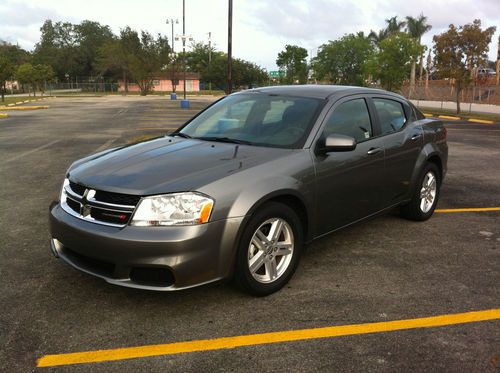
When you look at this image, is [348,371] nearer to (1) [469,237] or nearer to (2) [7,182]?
(1) [469,237]

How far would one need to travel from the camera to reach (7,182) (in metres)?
7.46

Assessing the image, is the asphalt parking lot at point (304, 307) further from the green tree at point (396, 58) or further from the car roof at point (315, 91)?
the green tree at point (396, 58)

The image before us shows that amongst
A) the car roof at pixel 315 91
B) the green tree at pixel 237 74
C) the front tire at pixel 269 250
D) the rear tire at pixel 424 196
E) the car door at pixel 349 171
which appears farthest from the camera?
the green tree at pixel 237 74

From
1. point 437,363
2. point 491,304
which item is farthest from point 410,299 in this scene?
point 437,363

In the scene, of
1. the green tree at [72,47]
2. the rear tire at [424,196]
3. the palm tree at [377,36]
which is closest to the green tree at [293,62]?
the palm tree at [377,36]

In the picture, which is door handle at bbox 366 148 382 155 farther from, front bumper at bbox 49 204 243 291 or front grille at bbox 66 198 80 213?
front grille at bbox 66 198 80 213

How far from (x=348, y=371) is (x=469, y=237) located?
303 centimetres

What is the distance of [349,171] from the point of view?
4.13 meters

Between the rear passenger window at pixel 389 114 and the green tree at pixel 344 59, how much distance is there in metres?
60.5

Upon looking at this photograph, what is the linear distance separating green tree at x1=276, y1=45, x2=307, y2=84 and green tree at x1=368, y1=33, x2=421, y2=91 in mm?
48057

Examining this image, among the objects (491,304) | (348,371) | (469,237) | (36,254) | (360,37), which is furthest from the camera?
(360,37)

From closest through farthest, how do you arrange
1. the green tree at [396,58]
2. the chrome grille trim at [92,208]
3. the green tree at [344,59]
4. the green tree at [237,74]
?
1. the chrome grille trim at [92,208]
2. the green tree at [396,58]
3. the green tree at [344,59]
4. the green tree at [237,74]

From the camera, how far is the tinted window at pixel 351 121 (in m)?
4.15

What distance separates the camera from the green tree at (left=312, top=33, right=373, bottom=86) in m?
63.8
